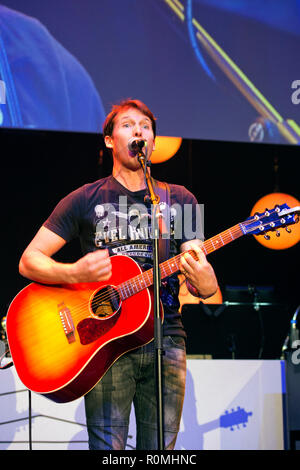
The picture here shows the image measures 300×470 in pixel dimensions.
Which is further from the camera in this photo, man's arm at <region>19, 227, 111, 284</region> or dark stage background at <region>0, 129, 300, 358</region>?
dark stage background at <region>0, 129, 300, 358</region>

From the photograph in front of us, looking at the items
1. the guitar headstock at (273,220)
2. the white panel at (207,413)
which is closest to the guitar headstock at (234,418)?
the white panel at (207,413)

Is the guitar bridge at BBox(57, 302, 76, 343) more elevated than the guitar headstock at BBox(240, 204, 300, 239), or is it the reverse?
the guitar headstock at BBox(240, 204, 300, 239)

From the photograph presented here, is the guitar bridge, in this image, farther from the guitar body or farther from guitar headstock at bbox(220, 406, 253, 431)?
guitar headstock at bbox(220, 406, 253, 431)

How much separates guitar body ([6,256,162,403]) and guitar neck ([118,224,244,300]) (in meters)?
0.03

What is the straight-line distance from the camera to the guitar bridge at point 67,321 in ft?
8.70

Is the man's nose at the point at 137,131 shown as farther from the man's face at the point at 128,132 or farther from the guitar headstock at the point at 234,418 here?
the guitar headstock at the point at 234,418

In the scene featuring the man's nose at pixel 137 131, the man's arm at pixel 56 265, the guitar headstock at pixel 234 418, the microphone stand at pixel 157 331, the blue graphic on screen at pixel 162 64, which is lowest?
the guitar headstock at pixel 234 418

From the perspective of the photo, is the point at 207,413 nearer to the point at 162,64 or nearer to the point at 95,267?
the point at 95,267

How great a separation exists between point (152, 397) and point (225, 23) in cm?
359

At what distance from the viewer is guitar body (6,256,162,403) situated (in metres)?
2.54

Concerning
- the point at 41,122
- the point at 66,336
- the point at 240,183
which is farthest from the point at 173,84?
the point at 240,183

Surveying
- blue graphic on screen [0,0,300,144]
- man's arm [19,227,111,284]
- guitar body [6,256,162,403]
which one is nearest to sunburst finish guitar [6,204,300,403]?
guitar body [6,256,162,403]

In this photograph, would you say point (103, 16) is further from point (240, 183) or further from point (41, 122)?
point (240, 183)

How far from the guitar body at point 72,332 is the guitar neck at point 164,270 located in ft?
0.09
